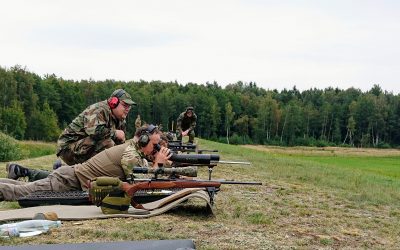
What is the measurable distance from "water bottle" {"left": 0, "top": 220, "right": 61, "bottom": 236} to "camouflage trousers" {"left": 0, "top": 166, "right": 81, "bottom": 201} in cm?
162

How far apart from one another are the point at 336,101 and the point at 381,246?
12753cm

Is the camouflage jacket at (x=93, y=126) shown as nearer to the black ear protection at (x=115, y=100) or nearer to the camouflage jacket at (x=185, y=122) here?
the black ear protection at (x=115, y=100)

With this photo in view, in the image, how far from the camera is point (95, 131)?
8.67 meters

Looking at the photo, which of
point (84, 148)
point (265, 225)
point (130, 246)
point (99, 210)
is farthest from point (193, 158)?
point (130, 246)

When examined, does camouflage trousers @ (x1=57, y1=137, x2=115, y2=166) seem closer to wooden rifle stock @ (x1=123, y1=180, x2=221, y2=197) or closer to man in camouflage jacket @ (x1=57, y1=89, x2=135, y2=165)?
man in camouflage jacket @ (x1=57, y1=89, x2=135, y2=165)

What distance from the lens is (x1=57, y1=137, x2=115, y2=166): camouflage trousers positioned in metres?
8.87

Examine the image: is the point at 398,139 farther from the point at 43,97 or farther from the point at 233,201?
the point at 233,201

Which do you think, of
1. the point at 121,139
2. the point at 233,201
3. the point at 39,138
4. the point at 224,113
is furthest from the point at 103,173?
the point at 224,113

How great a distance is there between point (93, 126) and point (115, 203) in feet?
7.46

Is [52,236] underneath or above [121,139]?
underneath

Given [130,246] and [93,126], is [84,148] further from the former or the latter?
[130,246]

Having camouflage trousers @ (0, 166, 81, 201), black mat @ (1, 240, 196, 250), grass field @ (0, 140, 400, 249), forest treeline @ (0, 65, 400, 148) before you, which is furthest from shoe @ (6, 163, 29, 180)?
forest treeline @ (0, 65, 400, 148)

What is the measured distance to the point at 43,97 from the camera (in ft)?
300

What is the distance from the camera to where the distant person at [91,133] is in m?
8.77
